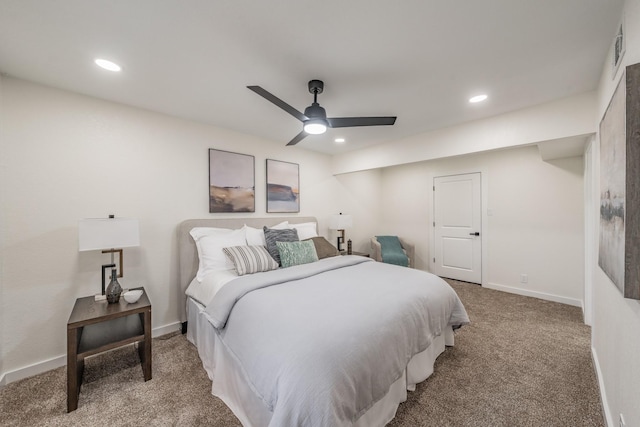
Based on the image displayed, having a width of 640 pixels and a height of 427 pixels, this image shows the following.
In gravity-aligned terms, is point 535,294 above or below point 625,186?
below

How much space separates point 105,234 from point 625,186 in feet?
10.4

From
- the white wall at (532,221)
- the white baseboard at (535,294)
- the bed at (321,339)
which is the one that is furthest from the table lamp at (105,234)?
the white baseboard at (535,294)

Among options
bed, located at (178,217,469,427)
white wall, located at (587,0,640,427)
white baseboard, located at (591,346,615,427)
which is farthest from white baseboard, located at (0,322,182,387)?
white baseboard, located at (591,346,615,427)

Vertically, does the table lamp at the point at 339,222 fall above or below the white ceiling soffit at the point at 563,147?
below

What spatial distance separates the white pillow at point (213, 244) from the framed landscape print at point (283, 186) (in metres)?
0.94

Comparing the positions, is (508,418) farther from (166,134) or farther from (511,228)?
(166,134)

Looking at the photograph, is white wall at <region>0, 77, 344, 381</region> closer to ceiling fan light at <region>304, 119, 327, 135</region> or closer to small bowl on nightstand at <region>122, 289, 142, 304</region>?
small bowl on nightstand at <region>122, 289, 142, 304</region>

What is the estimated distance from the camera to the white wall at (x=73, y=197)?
203 centimetres

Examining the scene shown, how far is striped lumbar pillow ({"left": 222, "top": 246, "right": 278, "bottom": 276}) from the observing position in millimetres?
2451

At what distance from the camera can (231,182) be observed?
10.9ft

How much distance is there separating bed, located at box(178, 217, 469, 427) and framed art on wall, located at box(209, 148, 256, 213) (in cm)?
107

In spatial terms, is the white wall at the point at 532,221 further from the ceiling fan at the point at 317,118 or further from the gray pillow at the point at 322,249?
the ceiling fan at the point at 317,118

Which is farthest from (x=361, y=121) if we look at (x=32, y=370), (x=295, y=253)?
(x=32, y=370)

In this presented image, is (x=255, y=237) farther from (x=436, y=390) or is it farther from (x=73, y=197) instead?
(x=436, y=390)
